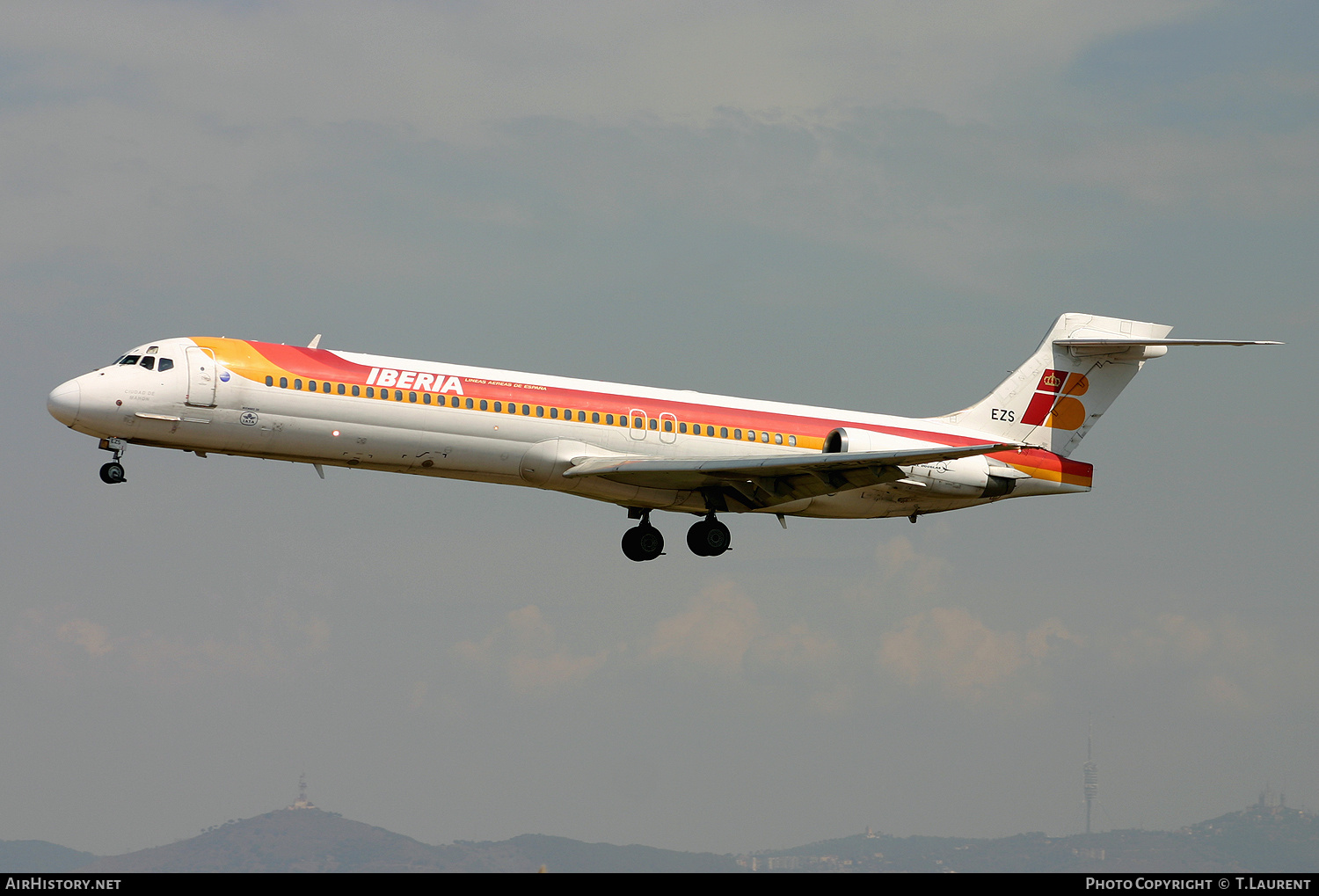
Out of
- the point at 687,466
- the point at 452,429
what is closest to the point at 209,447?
the point at 452,429

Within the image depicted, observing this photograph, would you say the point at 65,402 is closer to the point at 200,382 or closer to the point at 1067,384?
the point at 200,382

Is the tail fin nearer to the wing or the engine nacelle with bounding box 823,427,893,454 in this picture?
the engine nacelle with bounding box 823,427,893,454

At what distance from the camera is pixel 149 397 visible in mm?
27734

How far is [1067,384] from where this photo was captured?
37.2 metres

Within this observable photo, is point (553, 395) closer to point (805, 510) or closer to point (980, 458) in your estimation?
point (805, 510)

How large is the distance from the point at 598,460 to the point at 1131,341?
48.1 ft

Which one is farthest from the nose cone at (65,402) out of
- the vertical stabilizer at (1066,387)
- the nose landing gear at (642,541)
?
the vertical stabilizer at (1066,387)

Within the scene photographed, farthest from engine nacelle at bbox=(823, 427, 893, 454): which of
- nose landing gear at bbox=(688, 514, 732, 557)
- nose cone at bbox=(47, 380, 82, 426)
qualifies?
nose cone at bbox=(47, 380, 82, 426)

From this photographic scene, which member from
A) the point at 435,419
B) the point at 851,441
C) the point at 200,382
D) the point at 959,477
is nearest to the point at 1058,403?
the point at 959,477

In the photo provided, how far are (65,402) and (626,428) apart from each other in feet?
37.1

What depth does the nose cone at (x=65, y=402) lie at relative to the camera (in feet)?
90.1

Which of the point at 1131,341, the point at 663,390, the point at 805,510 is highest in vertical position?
the point at 1131,341

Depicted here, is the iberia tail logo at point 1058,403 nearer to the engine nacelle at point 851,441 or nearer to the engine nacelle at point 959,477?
the engine nacelle at point 959,477

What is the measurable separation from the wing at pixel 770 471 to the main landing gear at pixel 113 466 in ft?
28.9
